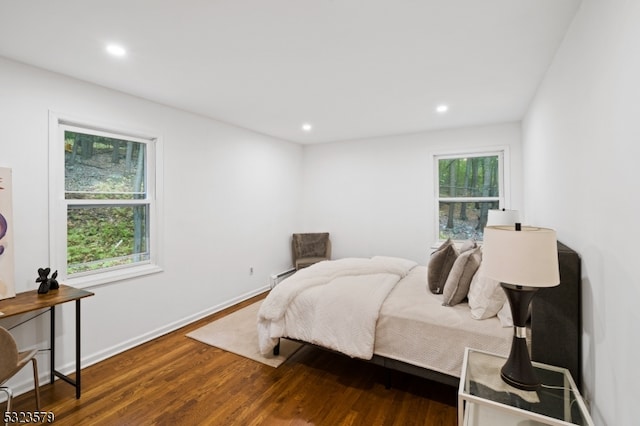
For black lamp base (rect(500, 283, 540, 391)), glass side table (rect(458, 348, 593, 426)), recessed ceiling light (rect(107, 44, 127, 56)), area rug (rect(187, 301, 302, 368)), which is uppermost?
recessed ceiling light (rect(107, 44, 127, 56))

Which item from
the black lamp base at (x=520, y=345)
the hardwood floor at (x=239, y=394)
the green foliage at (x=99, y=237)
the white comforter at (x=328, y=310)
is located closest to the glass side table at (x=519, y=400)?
the black lamp base at (x=520, y=345)

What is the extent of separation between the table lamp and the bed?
0.27 metres

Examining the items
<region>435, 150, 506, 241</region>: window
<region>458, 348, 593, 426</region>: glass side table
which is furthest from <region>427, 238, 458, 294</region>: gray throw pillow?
<region>435, 150, 506, 241</region>: window

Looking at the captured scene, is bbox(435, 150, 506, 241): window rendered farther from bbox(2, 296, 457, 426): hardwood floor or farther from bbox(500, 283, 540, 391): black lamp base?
bbox(500, 283, 540, 391): black lamp base

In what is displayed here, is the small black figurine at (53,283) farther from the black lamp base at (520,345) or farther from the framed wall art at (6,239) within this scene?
the black lamp base at (520,345)

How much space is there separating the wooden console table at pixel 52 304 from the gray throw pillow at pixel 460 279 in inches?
108

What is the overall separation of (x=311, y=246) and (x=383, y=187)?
5.27ft

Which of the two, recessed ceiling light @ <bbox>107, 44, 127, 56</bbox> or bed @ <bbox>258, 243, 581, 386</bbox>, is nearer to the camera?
bed @ <bbox>258, 243, 581, 386</bbox>

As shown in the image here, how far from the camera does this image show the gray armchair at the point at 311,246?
5.29 meters

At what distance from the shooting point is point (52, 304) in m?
2.09

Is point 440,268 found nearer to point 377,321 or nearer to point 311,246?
point 377,321

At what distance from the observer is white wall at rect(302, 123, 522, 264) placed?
441 centimetres

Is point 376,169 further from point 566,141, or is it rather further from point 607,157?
point 607,157

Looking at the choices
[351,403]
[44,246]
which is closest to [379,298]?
[351,403]
